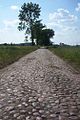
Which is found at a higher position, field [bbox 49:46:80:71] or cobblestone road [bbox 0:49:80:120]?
cobblestone road [bbox 0:49:80:120]

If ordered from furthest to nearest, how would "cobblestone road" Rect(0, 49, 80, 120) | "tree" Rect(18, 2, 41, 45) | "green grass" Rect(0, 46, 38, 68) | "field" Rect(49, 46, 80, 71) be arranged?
"tree" Rect(18, 2, 41, 45) → "field" Rect(49, 46, 80, 71) → "green grass" Rect(0, 46, 38, 68) → "cobblestone road" Rect(0, 49, 80, 120)

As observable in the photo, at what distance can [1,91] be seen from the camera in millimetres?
8875

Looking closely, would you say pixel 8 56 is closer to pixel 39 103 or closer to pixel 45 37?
pixel 39 103

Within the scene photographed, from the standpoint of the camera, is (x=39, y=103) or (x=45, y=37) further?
(x=45, y=37)

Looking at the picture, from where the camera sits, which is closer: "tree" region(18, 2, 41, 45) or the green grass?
the green grass

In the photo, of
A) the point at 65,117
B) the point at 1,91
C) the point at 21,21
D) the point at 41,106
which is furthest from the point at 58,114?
the point at 21,21

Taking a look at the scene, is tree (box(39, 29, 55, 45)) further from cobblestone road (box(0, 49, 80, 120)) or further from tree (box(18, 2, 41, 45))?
cobblestone road (box(0, 49, 80, 120))

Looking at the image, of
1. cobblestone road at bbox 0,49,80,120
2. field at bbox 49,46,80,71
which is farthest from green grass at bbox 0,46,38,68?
cobblestone road at bbox 0,49,80,120

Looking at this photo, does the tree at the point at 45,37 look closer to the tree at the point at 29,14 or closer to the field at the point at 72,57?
the tree at the point at 29,14

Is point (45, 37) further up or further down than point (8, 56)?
further up

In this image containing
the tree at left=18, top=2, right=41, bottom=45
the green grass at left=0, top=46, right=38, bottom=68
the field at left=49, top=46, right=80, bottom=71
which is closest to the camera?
the green grass at left=0, top=46, right=38, bottom=68

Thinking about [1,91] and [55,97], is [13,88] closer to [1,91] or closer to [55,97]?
[1,91]

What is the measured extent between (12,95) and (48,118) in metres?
2.64

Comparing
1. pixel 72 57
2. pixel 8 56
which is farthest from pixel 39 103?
pixel 72 57
